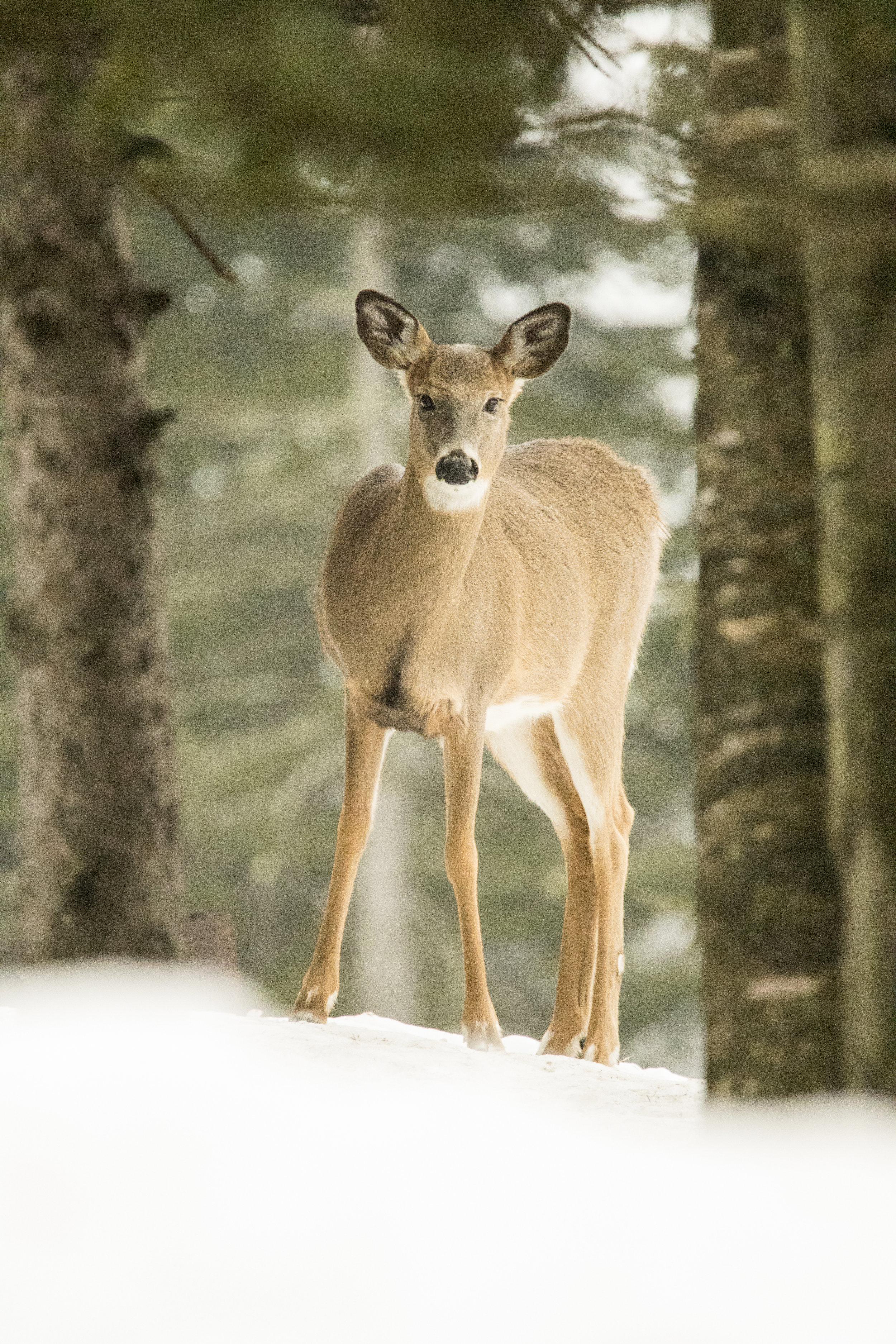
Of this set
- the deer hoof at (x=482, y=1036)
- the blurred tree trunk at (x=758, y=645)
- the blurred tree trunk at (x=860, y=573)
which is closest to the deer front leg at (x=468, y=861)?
the deer hoof at (x=482, y=1036)

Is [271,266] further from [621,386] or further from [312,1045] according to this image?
[312,1045]

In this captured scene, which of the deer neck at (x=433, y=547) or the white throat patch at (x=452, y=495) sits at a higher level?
the white throat patch at (x=452, y=495)

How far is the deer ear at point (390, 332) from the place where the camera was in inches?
199

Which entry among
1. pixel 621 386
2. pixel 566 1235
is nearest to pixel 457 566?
pixel 566 1235

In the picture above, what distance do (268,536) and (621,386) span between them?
4.07 metres

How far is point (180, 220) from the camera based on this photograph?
470 centimetres

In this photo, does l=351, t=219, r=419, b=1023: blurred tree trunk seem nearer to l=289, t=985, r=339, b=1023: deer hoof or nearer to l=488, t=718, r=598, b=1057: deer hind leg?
l=488, t=718, r=598, b=1057: deer hind leg

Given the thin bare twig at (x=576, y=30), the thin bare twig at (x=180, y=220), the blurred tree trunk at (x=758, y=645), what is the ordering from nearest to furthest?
the blurred tree trunk at (x=758, y=645) → the thin bare twig at (x=576, y=30) → the thin bare twig at (x=180, y=220)

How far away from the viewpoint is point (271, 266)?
1734cm

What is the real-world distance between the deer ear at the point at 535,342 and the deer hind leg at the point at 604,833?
146 centimetres

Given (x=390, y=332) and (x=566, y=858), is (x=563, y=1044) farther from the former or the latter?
(x=390, y=332)

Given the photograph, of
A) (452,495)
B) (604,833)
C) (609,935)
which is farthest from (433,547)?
(609,935)

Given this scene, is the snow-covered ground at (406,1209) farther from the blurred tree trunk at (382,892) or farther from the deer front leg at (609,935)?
the blurred tree trunk at (382,892)

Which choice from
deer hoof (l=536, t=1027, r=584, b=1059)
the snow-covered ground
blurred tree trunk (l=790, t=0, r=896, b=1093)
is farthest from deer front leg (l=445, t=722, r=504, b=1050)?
blurred tree trunk (l=790, t=0, r=896, b=1093)
